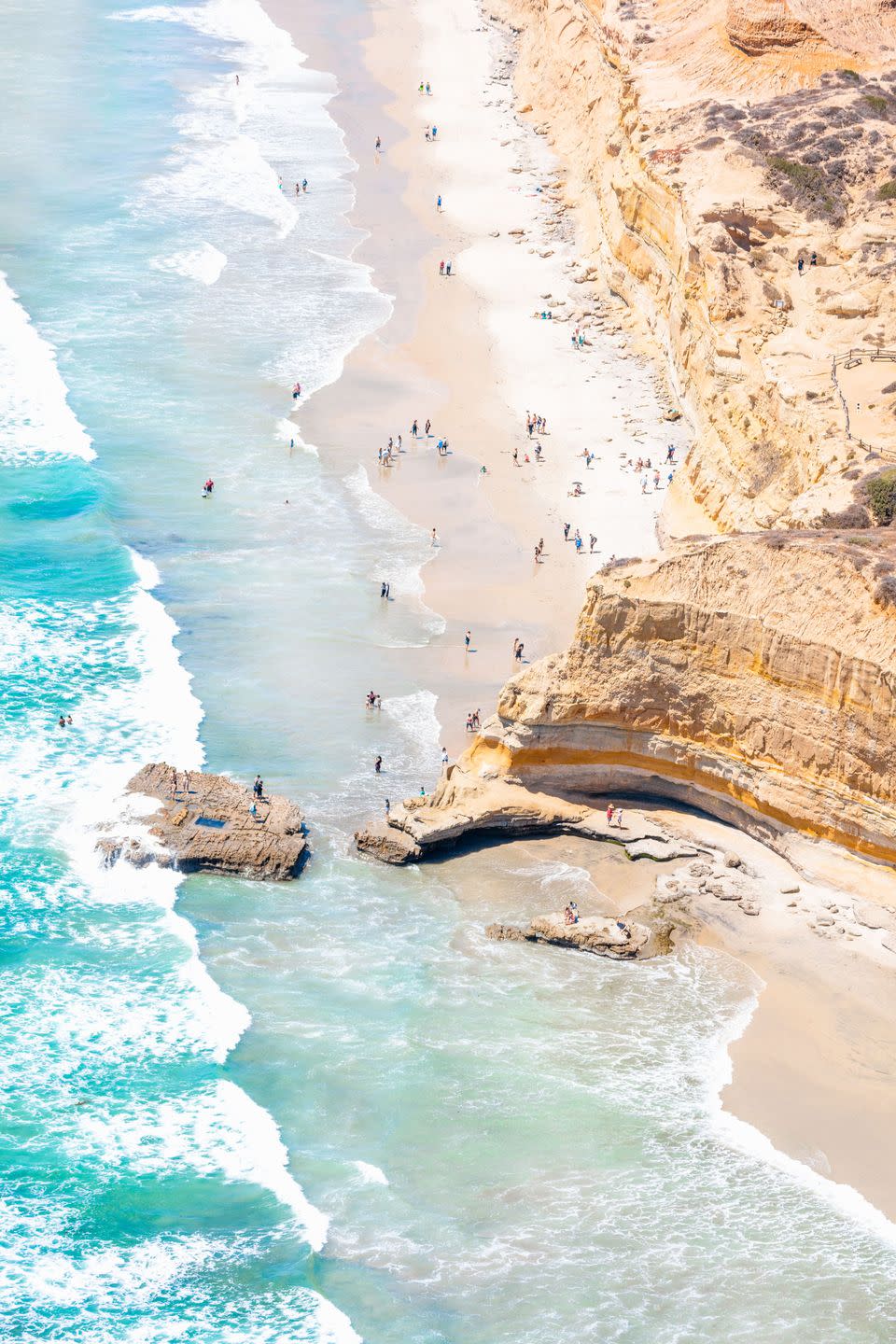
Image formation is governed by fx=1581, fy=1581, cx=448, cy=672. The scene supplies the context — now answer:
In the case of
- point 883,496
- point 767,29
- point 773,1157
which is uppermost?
point 767,29

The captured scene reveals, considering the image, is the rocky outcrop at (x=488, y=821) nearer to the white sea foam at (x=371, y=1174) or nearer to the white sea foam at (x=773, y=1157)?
the white sea foam at (x=773, y=1157)

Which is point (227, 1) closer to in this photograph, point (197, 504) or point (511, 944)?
point (197, 504)

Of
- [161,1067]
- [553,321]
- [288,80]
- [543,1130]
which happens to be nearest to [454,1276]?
[543,1130]

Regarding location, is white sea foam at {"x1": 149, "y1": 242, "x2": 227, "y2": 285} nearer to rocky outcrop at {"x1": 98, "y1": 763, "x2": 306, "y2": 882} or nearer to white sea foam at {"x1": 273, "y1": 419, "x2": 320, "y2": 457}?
white sea foam at {"x1": 273, "y1": 419, "x2": 320, "y2": 457}

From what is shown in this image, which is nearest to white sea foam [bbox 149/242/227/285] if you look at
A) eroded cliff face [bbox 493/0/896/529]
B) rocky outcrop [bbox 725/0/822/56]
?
eroded cliff face [bbox 493/0/896/529]

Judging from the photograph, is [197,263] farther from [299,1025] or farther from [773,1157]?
[773,1157]

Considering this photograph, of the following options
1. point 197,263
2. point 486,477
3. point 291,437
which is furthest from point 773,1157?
point 197,263

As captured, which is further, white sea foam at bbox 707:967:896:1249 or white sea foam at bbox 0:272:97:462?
white sea foam at bbox 0:272:97:462
